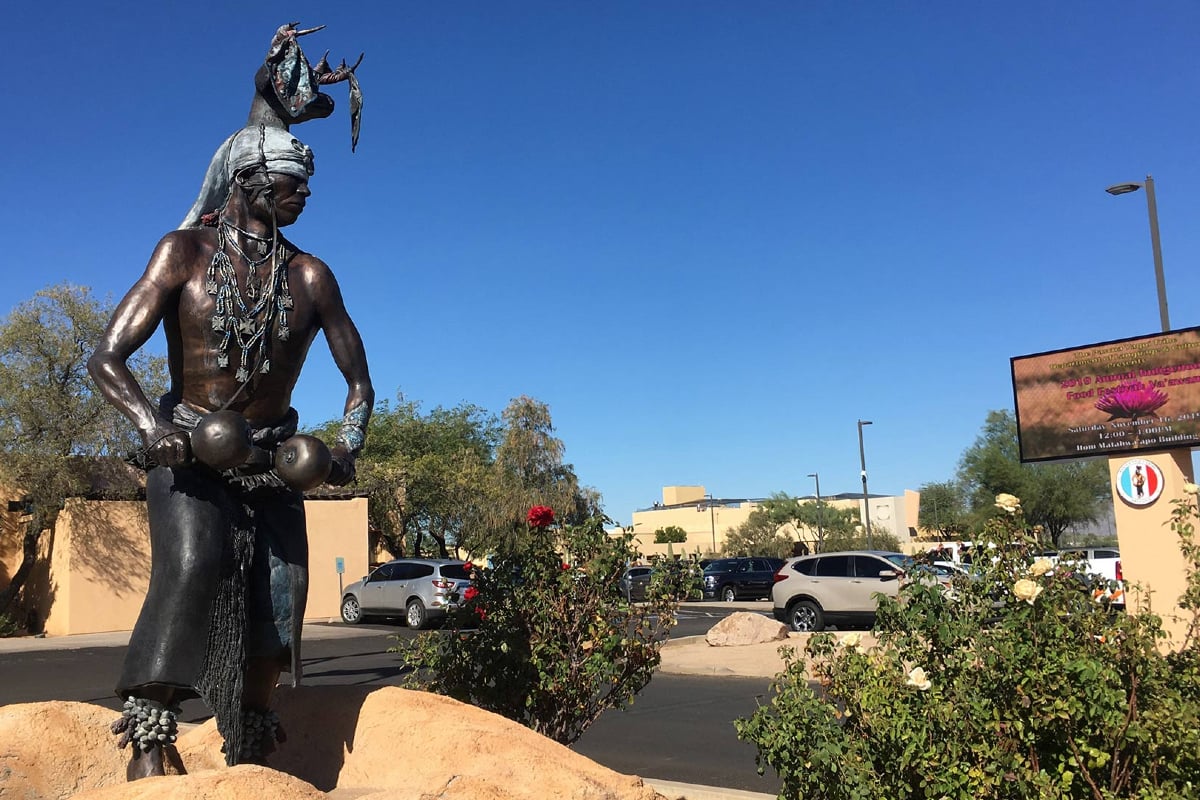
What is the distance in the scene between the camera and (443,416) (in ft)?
157

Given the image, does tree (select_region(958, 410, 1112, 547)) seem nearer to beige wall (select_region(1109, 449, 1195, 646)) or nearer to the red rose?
beige wall (select_region(1109, 449, 1195, 646))

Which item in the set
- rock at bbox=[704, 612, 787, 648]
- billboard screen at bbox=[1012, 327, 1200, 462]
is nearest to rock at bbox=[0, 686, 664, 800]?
billboard screen at bbox=[1012, 327, 1200, 462]

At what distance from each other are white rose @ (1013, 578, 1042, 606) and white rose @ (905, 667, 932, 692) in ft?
1.25

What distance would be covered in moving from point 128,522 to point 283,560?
20.8 metres

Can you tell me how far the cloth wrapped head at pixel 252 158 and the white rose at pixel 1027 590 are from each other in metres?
2.98

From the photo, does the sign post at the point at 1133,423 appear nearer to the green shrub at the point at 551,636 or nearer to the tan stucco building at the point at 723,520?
the green shrub at the point at 551,636

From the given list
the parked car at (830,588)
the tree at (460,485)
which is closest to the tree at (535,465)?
the tree at (460,485)

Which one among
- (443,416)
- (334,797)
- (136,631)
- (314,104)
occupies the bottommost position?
(334,797)

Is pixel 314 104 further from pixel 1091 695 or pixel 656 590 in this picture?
pixel 1091 695

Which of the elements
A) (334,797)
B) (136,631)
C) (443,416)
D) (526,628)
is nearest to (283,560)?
(136,631)

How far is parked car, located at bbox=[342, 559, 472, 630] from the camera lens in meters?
21.6

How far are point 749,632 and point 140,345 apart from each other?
13.9 meters

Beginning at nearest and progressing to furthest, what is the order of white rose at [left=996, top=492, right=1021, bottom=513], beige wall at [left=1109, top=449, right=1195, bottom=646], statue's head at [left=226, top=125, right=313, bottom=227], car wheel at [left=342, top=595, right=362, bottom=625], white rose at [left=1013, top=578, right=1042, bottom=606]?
white rose at [left=1013, top=578, right=1042, bottom=606] < white rose at [left=996, top=492, right=1021, bottom=513] < statue's head at [left=226, top=125, right=313, bottom=227] < beige wall at [left=1109, top=449, right=1195, bottom=646] < car wheel at [left=342, top=595, right=362, bottom=625]

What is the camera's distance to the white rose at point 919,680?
317 cm
